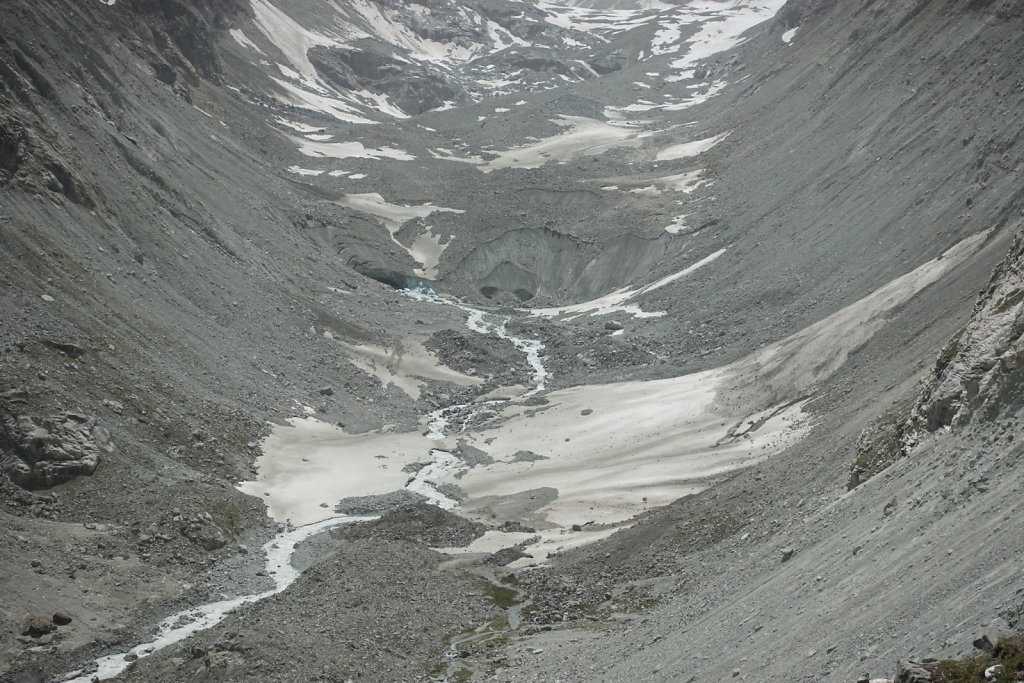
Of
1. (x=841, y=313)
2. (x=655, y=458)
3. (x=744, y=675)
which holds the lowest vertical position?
(x=744, y=675)

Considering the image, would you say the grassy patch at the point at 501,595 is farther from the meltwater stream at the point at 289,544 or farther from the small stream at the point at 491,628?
the meltwater stream at the point at 289,544

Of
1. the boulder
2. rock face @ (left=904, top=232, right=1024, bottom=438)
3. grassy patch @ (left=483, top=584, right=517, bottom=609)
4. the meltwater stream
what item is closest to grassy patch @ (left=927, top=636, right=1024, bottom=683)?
rock face @ (left=904, top=232, right=1024, bottom=438)

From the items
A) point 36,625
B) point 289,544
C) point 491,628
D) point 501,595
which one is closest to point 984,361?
point 491,628

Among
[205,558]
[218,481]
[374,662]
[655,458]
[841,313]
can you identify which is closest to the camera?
[374,662]

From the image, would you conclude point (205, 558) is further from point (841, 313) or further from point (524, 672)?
point (841, 313)

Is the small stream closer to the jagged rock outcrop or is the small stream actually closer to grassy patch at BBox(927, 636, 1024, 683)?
the jagged rock outcrop

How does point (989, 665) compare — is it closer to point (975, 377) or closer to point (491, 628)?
point (975, 377)


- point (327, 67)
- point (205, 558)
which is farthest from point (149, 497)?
point (327, 67)
